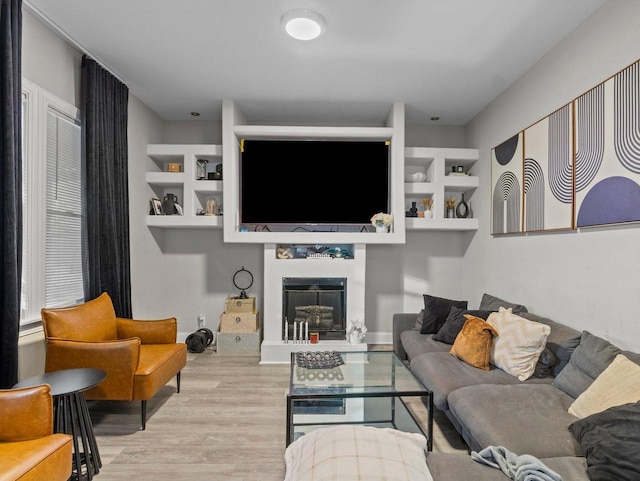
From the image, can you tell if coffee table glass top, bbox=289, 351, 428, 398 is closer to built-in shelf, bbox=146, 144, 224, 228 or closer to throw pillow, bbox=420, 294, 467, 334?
throw pillow, bbox=420, 294, 467, 334

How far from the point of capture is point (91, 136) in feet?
9.77

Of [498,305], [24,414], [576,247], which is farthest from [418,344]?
[24,414]

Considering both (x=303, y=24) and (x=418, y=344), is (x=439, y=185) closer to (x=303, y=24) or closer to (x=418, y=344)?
(x=418, y=344)

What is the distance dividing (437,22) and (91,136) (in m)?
2.79

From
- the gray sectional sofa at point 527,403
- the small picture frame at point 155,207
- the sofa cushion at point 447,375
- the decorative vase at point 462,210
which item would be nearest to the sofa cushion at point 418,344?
the gray sectional sofa at point 527,403

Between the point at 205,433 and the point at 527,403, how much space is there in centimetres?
199

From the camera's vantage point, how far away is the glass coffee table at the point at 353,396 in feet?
6.97

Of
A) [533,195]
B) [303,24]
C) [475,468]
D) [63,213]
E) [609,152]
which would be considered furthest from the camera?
[533,195]

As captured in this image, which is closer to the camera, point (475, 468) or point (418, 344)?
point (475, 468)

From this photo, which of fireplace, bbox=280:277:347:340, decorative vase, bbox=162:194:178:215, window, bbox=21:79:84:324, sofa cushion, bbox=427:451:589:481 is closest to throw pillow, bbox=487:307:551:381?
sofa cushion, bbox=427:451:589:481

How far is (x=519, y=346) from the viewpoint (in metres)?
2.39

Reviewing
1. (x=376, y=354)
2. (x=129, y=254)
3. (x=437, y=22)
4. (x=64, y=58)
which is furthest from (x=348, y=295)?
(x=64, y=58)

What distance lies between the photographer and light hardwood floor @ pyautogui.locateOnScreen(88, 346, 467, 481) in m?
2.07

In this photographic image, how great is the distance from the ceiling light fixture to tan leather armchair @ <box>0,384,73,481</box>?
2.51 meters
